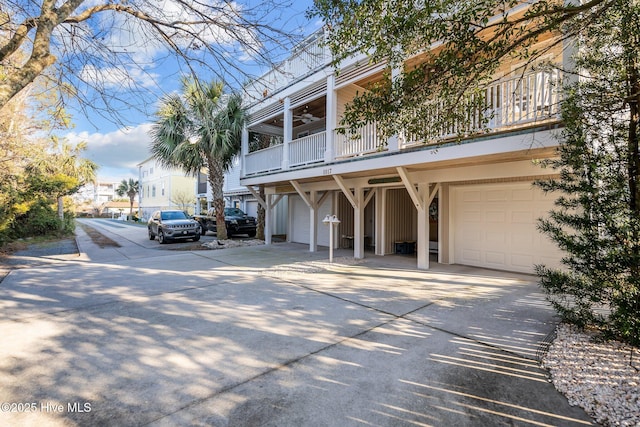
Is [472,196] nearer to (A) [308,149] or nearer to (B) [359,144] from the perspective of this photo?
(B) [359,144]

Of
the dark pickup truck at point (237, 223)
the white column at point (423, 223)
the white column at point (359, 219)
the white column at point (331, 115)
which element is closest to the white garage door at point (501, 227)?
the white column at point (423, 223)

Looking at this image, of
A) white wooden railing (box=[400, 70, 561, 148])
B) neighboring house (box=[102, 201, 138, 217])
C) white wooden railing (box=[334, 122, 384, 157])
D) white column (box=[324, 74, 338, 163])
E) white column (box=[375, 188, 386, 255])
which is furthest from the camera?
neighboring house (box=[102, 201, 138, 217])

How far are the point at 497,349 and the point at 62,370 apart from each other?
4.54 meters

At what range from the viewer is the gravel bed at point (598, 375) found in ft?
7.93

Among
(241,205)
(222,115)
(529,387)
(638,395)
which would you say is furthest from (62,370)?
(241,205)

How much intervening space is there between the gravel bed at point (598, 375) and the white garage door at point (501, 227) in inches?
159

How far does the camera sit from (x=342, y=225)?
13125mm

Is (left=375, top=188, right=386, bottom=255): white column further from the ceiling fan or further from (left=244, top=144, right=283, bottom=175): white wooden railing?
the ceiling fan

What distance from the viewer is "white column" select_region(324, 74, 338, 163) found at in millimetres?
9156

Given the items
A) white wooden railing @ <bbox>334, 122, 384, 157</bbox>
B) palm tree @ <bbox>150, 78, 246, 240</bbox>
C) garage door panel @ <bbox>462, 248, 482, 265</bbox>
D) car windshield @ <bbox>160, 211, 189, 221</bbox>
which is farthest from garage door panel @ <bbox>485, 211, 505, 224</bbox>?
car windshield @ <bbox>160, 211, 189, 221</bbox>

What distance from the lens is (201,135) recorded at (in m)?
12.9

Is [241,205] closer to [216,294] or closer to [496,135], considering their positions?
[216,294]

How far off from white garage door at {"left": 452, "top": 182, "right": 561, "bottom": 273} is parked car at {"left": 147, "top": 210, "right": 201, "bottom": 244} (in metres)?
12.0

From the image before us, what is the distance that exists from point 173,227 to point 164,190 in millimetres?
22019
